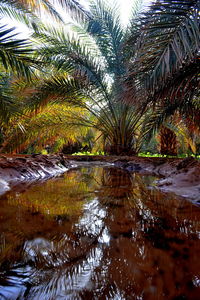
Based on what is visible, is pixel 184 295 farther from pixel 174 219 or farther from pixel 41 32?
pixel 41 32

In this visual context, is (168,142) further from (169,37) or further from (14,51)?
(14,51)

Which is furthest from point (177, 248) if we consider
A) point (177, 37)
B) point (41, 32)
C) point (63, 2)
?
point (63, 2)

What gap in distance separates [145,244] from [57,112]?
4567mm

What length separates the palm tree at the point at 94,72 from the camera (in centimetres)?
366

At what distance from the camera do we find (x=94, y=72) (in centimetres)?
393

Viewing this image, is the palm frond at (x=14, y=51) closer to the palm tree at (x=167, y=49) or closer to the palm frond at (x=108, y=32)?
the palm tree at (x=167, y=49)


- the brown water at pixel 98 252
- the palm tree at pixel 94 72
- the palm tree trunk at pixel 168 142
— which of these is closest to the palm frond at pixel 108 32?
the palm tree at pixel 94 72

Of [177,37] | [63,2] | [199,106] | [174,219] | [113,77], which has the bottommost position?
[174,219]

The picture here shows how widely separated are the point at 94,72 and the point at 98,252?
391cm

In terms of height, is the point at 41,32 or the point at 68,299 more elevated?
the point at 41,32

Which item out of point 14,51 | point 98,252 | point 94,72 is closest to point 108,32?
point 94,72

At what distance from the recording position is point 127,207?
981 mm

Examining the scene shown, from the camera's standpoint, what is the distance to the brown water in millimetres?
382

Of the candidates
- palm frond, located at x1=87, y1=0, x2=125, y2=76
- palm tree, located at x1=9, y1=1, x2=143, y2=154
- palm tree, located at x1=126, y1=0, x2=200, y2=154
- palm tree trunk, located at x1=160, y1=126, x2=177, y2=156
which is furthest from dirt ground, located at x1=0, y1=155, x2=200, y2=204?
palm frond, located at x1=87, y1=0, x2=125, y2=76
